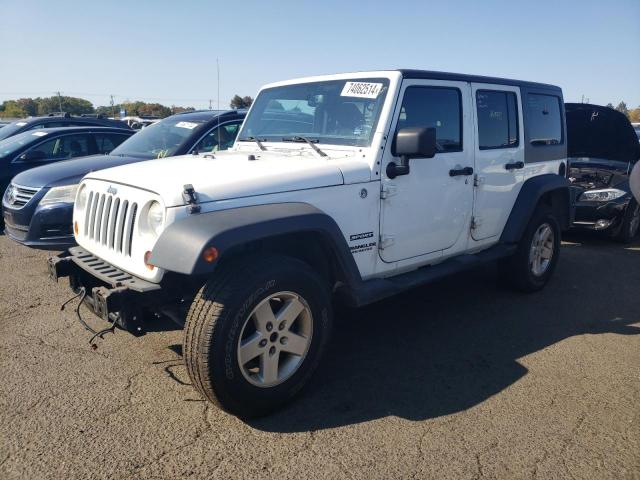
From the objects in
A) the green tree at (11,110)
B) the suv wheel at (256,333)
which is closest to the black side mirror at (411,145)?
the suv wheel at (256,333)

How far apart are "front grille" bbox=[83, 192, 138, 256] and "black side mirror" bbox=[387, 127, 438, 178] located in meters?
1.74

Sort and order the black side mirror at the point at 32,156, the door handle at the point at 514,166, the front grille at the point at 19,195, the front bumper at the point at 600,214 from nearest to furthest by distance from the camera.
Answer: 1. the door handle at the point at 514,166
2. the front grille at the point at 19,195
3. the front bumper at the point at 600,214
4. the black side mirror at the point at 32,156

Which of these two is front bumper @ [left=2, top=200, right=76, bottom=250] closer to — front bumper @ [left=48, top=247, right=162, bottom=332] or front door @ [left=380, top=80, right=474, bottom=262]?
front bumper @ [left=48, top=247, right=162, bottom=332]

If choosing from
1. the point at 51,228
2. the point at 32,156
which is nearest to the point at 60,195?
the point at 51,228

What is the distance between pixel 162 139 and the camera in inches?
249

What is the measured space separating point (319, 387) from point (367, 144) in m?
1.69

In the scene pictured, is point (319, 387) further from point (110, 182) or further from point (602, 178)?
point (602, 178)

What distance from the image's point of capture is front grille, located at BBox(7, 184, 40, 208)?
229 inches

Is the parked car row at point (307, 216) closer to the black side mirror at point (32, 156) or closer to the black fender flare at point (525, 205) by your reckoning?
the black fender flare at point (525, 205)

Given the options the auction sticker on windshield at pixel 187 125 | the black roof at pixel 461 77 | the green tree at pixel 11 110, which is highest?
the green tree at pixel 11 110

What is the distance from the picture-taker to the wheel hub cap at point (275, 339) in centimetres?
289

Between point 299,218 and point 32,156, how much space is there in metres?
6.57

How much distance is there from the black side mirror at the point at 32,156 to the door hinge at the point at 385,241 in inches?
255

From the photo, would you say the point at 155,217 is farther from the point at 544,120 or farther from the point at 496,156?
the point at 544,120
